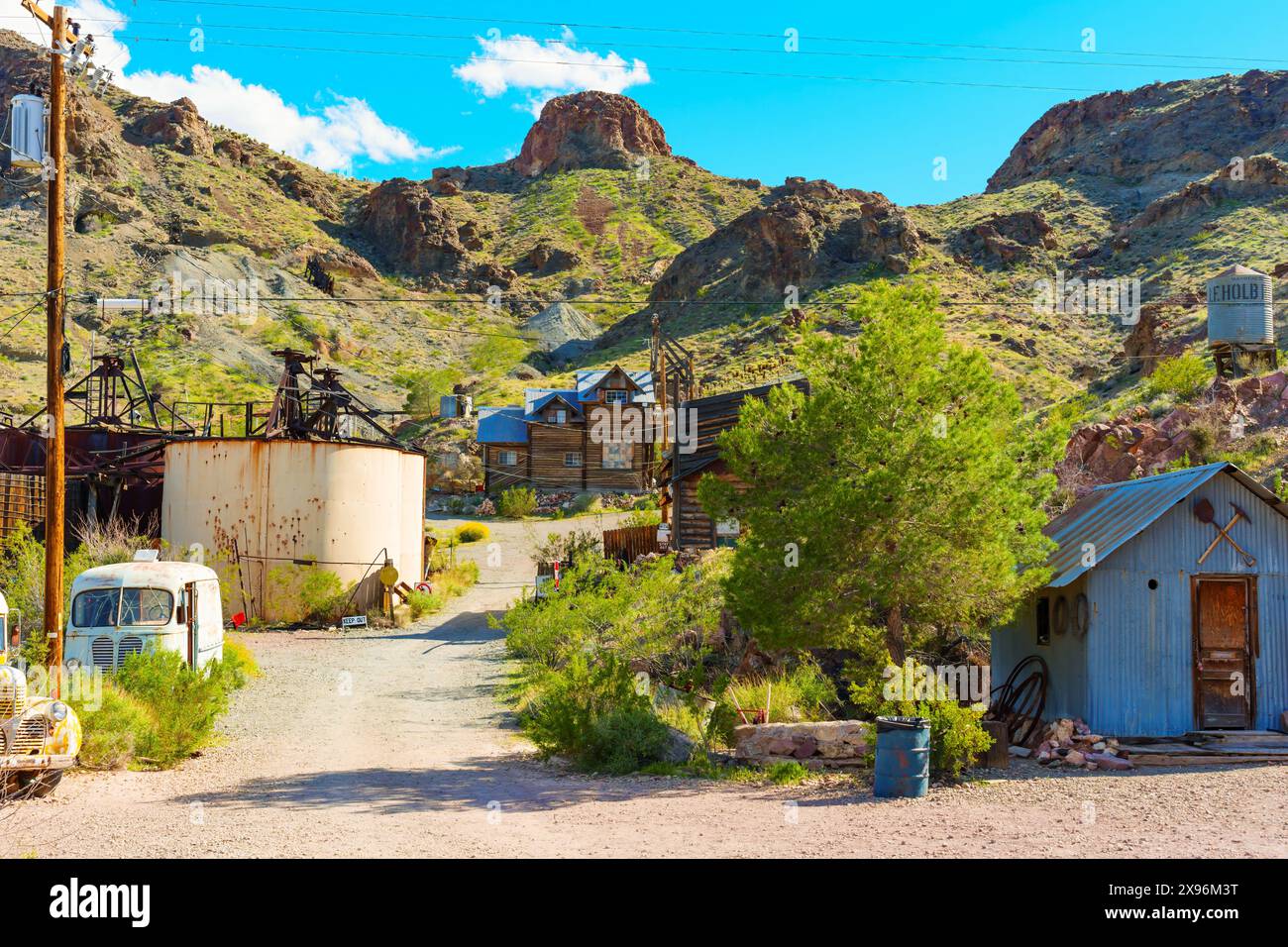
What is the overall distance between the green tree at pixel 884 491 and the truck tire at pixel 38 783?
796 centimetres

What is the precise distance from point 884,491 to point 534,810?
552 cm

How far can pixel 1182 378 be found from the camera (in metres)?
30.2

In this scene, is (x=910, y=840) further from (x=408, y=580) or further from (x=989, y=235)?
(x=989, y=235)

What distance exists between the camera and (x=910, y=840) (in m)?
9.09

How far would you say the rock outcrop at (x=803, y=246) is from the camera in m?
77.9

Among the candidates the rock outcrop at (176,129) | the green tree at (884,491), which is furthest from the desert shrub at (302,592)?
the rock outcrop at (176,129)

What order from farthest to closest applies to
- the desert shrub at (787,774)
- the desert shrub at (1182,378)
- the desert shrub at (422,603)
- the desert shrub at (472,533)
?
the desert shrub at (472,533) < the desert shrub at (422,603) < the desert shrub at (1182,378) < the desert shrub at (787,774)

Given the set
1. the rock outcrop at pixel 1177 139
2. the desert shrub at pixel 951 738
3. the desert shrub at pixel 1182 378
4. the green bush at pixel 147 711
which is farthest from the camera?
the rock outcrop at pixel 1177 139

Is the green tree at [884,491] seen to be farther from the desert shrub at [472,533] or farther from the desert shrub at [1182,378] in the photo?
the desert shrub at [472,533]

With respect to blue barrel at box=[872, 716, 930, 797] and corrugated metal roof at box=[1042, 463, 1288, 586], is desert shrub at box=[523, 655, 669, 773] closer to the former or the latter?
blue barrel at box=[872, 716, 930, 797]

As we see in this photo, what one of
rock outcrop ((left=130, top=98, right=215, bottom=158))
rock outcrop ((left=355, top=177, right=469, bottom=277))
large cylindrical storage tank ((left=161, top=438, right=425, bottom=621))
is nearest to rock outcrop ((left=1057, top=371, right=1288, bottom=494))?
large cylindrical storage tank ((left=161, top=438, right=425, bottom=621))

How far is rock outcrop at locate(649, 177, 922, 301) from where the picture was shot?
77.9m

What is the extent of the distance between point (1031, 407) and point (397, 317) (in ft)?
219

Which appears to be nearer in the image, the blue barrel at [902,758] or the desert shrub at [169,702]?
the blue barrel at [902,758]
